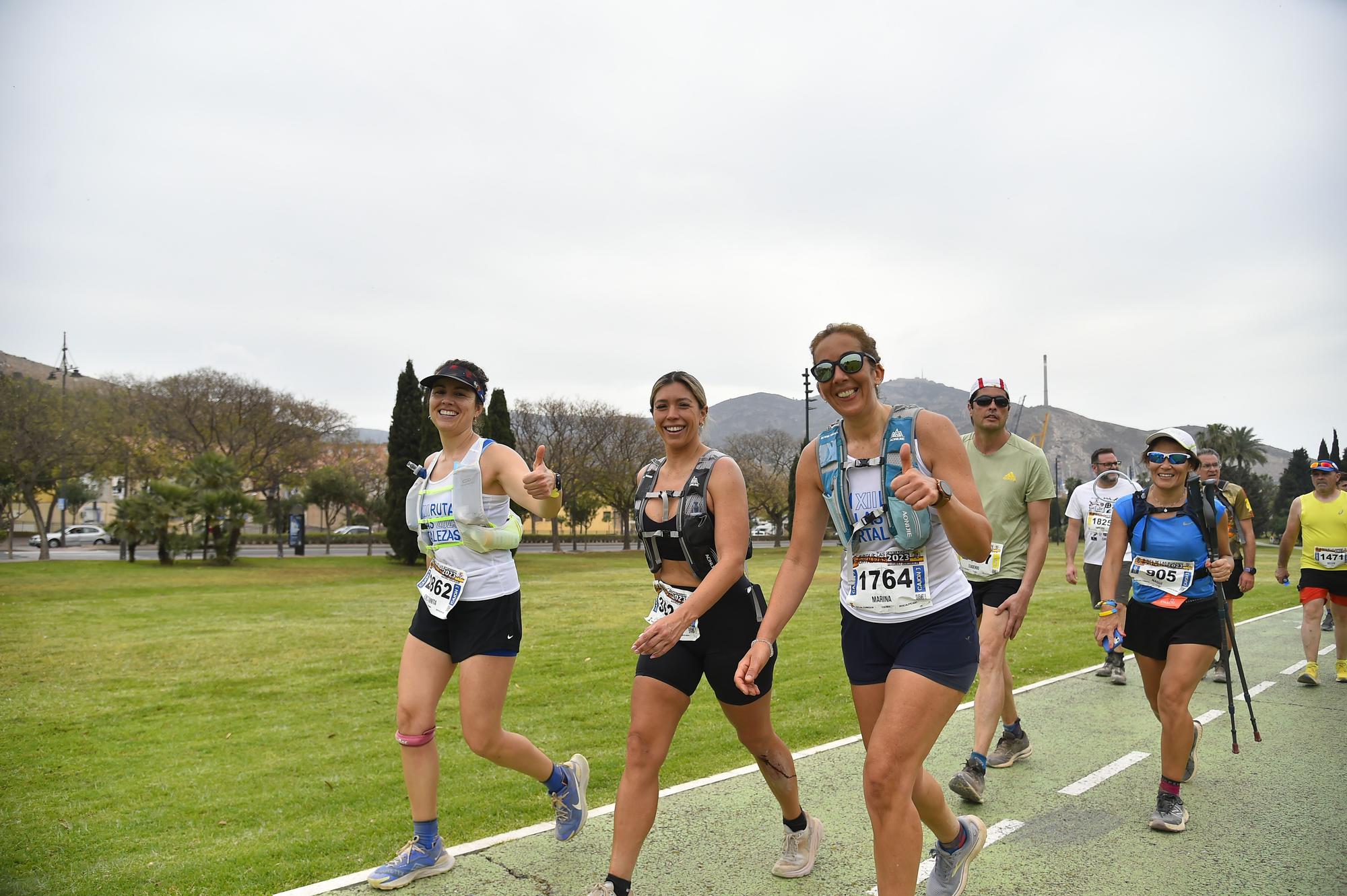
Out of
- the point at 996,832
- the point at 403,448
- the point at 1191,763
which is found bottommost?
the point at 996,832

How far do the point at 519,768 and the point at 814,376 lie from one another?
239 cm

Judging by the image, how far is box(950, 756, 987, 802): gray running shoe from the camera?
189 inches

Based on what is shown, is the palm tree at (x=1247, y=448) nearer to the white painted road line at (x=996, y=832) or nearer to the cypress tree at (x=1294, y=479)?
the cypress tree at (x=1294, y=479)

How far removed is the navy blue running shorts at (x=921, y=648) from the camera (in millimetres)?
3049

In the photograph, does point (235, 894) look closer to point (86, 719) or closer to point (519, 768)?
point (519, 768)

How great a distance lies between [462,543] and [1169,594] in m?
3.71

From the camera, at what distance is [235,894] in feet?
12.8

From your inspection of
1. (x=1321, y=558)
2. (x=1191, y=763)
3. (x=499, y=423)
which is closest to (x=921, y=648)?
(x=1191, y=763)

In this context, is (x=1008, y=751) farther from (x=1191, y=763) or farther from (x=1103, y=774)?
(x=1191, y=763)

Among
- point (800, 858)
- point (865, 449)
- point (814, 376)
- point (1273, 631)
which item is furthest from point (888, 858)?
point (1273, 631)

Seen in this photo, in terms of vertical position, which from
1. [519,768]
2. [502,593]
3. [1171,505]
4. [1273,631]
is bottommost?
[1273,631]

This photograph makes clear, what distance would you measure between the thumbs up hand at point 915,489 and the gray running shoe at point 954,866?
159 centimetres

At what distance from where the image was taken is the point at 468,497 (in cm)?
407

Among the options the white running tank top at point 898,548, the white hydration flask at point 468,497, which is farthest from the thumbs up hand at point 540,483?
the white running tank top at point 898,548
